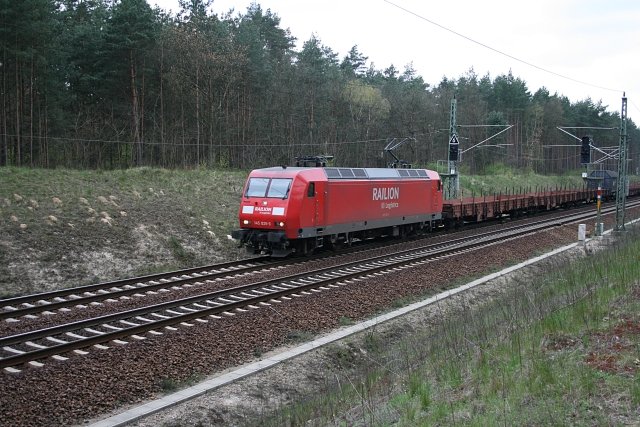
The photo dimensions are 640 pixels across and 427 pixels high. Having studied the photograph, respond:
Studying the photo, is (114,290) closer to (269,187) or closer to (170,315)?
(170,315)

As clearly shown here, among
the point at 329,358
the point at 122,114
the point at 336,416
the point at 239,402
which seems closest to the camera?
the point at 336,416

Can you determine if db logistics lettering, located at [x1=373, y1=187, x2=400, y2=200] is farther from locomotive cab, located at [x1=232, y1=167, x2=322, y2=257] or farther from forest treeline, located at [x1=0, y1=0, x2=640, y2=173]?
forest treeline, located at [x1=0, y1=0, x2=640, y2=173]

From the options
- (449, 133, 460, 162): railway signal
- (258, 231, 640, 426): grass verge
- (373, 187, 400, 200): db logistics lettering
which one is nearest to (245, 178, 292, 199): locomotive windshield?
(373, 187, 400, 200): db logistics lettering

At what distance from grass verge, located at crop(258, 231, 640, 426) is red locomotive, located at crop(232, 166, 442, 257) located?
7.72 m

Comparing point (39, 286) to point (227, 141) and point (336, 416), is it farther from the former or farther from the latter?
point (227, 141)

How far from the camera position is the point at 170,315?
36.9 ft

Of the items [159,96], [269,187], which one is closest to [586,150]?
[269,187]

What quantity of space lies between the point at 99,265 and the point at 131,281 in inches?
98.7

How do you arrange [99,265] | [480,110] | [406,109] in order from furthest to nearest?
[480,110] < [406,109] < [99,265]

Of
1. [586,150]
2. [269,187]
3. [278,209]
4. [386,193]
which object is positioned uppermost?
[586,150]

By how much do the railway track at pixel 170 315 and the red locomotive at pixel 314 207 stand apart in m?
1.94

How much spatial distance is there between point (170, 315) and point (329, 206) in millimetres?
8697

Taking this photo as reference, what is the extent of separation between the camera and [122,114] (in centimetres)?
3747

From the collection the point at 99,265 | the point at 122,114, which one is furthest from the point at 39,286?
the point at 122,114
